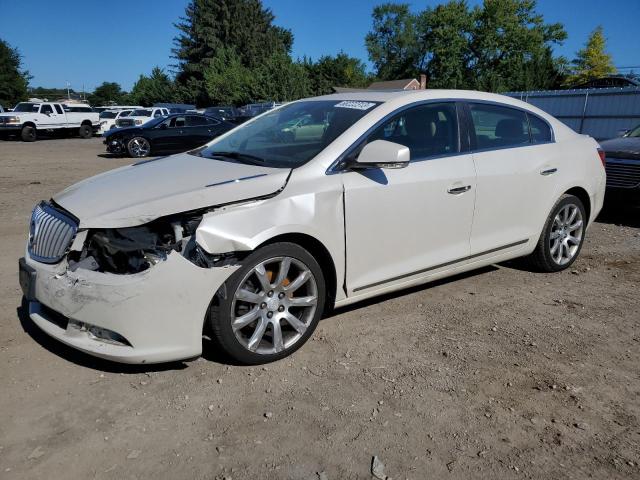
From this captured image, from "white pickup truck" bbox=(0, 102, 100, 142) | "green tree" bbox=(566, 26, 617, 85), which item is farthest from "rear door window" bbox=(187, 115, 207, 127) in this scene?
"green tree" bbox=(566, 26, 617, 85)

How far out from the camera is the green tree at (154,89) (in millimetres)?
73438

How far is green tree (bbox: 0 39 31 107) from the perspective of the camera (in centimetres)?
6088

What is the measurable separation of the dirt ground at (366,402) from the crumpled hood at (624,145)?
12.1 feet

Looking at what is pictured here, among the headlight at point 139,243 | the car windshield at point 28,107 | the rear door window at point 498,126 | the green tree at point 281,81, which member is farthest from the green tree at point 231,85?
the headlight at point 139,243

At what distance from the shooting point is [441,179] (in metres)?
3.84

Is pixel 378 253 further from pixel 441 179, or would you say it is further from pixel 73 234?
pixel 73 234

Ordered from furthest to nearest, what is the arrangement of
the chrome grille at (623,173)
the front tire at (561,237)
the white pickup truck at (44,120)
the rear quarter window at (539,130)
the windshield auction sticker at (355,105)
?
1. the white pickup truck at (44,120)
2. the chrome grille at (623,173)
3. the front tire at (561,237)
4. the rear quarter window at (539,130)
5. the windshield auction sticker at (355,105)

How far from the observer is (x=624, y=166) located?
7039 mm

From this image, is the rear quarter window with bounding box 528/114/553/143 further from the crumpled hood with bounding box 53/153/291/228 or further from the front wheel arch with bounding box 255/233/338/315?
the crumpled hood with bounding box 53/153/291/228

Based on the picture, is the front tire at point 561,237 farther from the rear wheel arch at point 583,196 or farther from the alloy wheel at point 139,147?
the alloy wheel at point 139,147

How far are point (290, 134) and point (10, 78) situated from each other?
7017 centimetres

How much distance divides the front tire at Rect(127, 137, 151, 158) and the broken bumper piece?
15582mm

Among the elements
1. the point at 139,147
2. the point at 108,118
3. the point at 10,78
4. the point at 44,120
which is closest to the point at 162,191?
the point at 139,147

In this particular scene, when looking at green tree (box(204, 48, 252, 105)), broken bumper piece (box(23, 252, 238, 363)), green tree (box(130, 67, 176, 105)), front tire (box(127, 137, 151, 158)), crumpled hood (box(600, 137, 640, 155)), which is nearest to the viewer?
broken bumper piece (box(23, 252, 238, 363))
